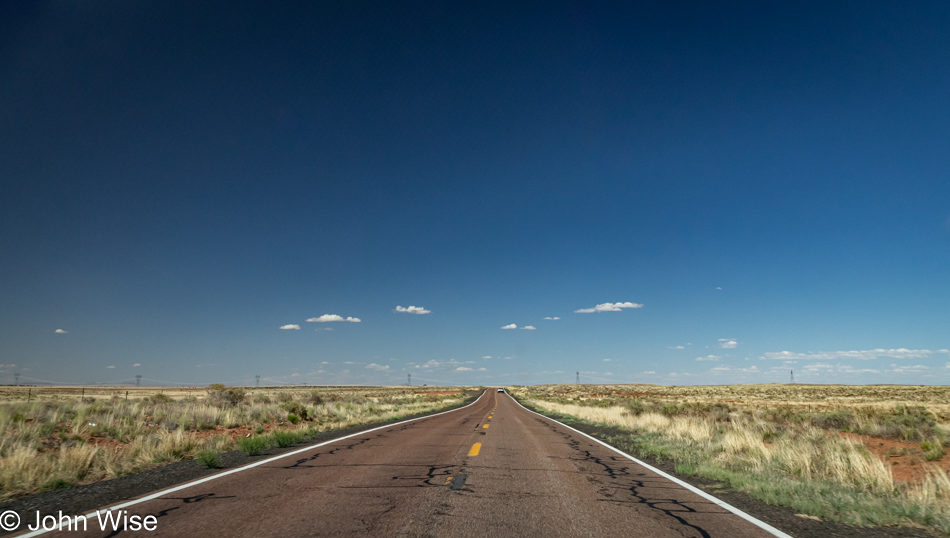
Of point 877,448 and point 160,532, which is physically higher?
point 160,532

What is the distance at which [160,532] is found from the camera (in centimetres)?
Result: 442

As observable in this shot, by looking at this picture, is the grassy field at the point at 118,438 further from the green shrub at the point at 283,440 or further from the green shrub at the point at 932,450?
the green shrub at the point at 932,450

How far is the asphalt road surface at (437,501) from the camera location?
465cm

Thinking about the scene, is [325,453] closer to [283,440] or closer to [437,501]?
[283,440]

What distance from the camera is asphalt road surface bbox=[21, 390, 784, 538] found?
465 centimetres

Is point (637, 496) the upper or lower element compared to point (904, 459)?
upper

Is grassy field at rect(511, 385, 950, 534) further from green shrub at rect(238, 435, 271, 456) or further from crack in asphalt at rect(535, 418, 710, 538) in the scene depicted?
green shrub at rect(238, 435, 271, 456)

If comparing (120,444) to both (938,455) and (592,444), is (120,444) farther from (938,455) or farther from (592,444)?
(938,455)

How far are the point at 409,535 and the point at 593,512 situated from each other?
239cm

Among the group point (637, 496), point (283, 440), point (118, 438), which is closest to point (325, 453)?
point (283, 440)

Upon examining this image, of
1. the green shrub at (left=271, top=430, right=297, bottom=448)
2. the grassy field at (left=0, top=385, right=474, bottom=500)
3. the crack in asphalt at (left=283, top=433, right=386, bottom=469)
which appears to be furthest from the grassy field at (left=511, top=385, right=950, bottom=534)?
the grassy field at (left=0, top=385, right=474, bottom=500)

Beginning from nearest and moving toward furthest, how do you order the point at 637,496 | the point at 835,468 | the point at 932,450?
the point at 637,496, the point at 835,468, the point at 932,450

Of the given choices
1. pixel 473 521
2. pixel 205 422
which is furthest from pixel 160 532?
pixel 205 422

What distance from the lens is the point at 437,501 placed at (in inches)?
223
